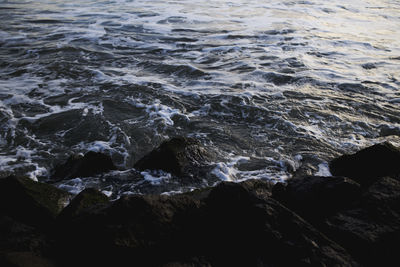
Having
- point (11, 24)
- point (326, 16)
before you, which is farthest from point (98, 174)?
point (326, 16)

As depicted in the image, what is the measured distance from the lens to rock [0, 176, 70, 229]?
309 cm

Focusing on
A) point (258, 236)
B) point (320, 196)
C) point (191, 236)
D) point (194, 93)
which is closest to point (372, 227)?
point (320, 196)

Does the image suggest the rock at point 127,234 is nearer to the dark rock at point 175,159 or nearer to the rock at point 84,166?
the dark rock at point 175,159

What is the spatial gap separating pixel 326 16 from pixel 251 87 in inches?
413

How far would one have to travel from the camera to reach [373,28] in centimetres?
1408

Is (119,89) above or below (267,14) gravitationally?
below

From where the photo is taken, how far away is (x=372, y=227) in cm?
288

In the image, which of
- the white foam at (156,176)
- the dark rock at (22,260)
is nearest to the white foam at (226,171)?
the white foam at (156,176)

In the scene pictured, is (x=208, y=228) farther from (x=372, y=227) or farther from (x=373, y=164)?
(x=373, y=164)

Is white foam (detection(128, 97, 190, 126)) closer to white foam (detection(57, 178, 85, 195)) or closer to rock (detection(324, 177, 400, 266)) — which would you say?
white foam (detection(57, 178, 85, 195))

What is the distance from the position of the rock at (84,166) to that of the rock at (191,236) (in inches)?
66.9

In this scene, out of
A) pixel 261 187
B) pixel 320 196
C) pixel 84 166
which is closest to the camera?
pixel 320 196

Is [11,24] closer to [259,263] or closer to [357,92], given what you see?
[357,92]

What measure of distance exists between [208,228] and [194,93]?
4840 millimetres
